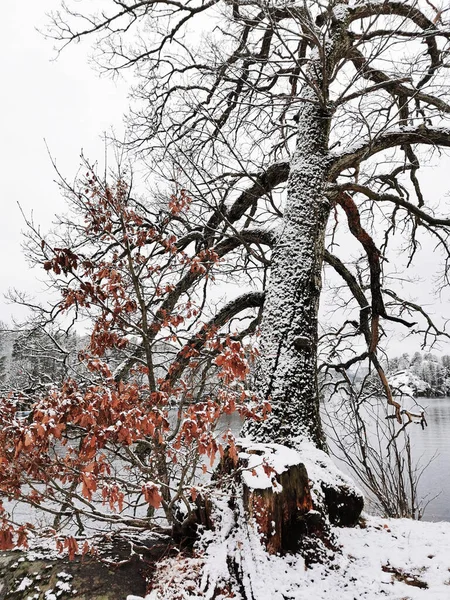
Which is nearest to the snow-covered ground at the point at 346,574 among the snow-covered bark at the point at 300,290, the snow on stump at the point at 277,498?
the snow on stump at the point at 277,498

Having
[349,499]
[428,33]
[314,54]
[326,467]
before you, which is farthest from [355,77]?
[349,499]

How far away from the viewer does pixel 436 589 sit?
2.20 m

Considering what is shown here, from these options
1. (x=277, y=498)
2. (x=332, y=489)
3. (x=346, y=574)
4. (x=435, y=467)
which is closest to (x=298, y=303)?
(x=332, y=489)

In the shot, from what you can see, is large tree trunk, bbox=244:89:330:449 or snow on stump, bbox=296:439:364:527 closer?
snow on stump, bbox=296:439:364:527

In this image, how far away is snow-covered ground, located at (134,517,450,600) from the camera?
6.98 feet

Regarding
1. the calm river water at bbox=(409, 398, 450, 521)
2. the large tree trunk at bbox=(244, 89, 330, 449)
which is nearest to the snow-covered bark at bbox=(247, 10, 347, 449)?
the large tree trunk at bbox=(244, 89, 330, 449)

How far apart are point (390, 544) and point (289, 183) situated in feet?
11.1

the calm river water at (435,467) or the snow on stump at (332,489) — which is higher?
the snow on stump at (332,489)

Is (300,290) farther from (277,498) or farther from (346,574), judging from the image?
(346,574)

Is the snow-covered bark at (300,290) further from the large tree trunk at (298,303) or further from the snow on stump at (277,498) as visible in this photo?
the snow on stump at (277,498)

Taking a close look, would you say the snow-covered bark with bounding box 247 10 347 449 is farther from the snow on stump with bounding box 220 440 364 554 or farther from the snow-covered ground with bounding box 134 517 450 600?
the snow-covered ground with bounding box 134 517 450 600

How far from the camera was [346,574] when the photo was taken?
2.32 metres

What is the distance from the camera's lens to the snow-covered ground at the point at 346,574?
2.13 m

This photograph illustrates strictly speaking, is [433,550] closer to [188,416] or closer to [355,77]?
[188,416]
